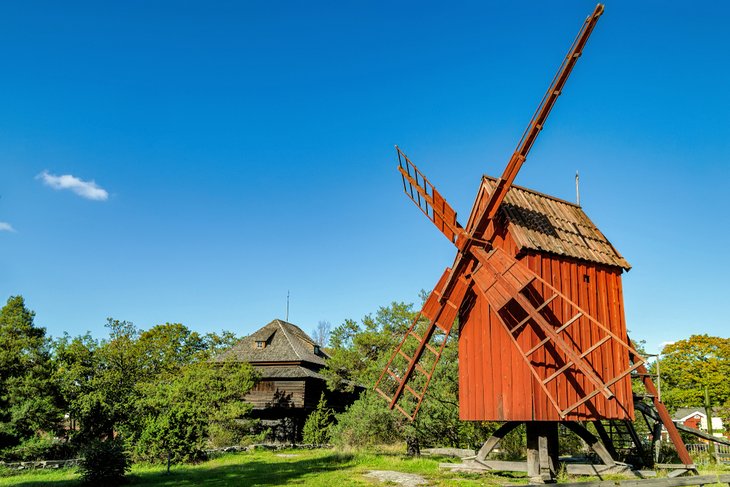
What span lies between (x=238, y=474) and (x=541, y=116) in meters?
15.0

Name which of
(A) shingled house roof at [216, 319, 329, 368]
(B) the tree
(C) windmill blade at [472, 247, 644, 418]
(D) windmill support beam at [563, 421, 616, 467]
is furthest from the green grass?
(B) the tree

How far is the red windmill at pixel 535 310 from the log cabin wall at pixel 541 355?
3 centimetres

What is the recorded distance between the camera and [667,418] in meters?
14.6

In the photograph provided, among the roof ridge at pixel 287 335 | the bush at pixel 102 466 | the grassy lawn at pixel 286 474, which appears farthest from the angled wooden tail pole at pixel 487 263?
the roof ridge at pixel 287 335

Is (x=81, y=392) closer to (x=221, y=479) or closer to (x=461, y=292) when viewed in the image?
(x=221, y=479)

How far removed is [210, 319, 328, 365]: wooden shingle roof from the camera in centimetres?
3725

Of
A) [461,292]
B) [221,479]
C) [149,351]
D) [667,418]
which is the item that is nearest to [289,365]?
[149,351]

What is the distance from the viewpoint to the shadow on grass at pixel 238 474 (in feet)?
52.4

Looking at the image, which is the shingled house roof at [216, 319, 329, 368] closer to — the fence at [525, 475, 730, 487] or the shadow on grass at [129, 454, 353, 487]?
the shadow on grass at [129, 454, 353, 487]

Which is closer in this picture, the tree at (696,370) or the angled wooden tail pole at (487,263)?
the angled wooden tail pole at (487,263)

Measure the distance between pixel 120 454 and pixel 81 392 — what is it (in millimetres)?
14462

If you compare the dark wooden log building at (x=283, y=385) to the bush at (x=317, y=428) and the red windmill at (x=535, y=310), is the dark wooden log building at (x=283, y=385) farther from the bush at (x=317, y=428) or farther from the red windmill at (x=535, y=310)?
the red windmill at (x=535, y=310)

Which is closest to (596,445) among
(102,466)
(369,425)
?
(369,425)

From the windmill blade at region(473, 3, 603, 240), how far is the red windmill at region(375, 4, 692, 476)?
0.08 feet
